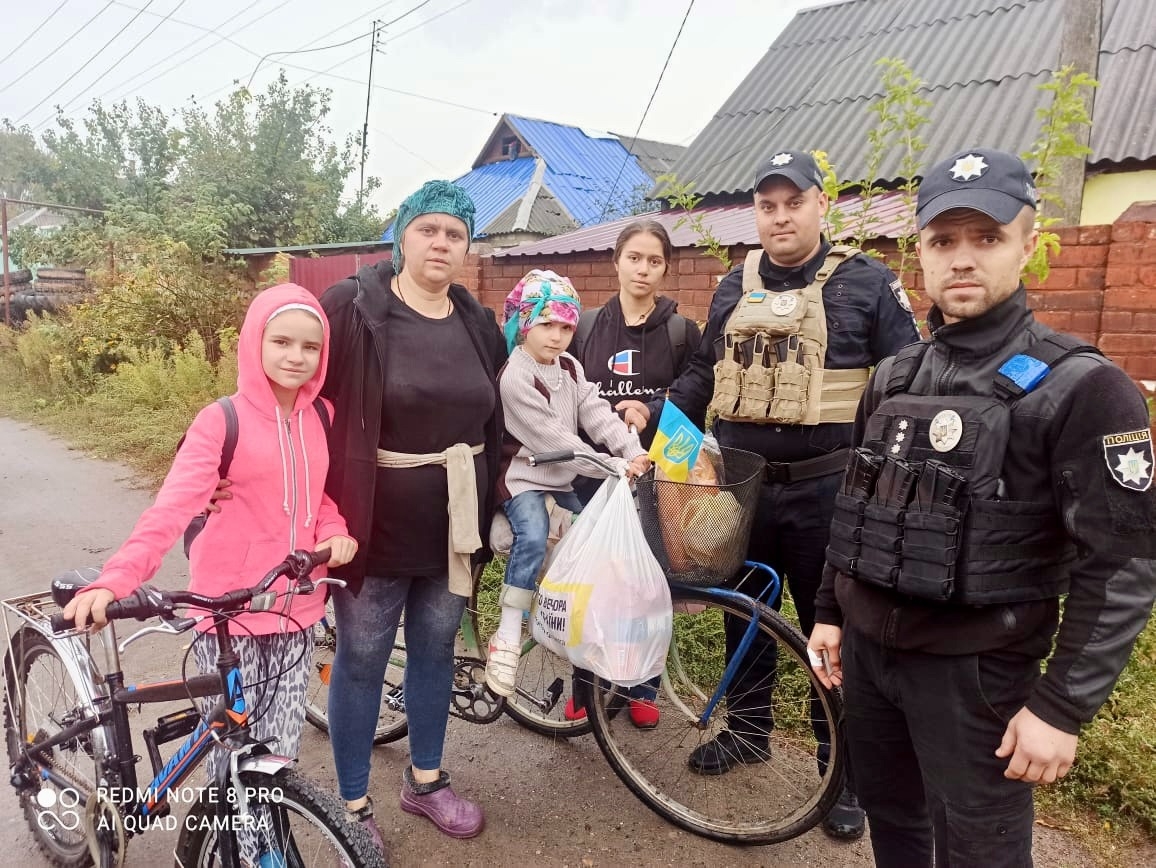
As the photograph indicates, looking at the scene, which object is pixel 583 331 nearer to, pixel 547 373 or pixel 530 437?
pixel 547 373

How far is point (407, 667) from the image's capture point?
8.25ft

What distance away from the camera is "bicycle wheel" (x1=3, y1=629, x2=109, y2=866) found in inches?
87.4

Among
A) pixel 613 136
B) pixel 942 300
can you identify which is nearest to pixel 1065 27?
pixel 942 300

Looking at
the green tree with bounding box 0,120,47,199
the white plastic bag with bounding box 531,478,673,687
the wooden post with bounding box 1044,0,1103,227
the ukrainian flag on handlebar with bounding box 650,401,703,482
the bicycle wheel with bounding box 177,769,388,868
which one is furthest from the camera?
the green tree with bounding box 0,120,47,199

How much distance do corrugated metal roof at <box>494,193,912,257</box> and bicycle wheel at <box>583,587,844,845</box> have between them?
287 cm

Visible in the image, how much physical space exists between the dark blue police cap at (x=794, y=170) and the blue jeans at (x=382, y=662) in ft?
5.46

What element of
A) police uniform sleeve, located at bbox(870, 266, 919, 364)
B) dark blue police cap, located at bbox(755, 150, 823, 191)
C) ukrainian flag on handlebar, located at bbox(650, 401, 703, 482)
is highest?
dark blue police cap, located at bbox(755, 150, 823, 191)

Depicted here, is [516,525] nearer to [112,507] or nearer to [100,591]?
[100,591]

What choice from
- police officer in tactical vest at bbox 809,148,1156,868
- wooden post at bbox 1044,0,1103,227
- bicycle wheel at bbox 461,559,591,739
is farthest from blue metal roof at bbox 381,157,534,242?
police officer in tactical vest at bbox 809,148,1156,868

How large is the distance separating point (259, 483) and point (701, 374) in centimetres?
161

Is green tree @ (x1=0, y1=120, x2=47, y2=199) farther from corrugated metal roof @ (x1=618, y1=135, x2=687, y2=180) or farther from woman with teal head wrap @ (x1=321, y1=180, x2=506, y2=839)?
woman with teal head wrap @ (x1=321, y1=180, x2=506, y2=839)

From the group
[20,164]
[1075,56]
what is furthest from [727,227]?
[20,164]

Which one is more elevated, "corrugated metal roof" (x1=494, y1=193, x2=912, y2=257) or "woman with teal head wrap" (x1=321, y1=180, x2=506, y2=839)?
"corrugated metal roof" (x1=494, y1=193, x2=912, y2=257)

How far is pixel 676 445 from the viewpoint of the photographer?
227 centimetres
